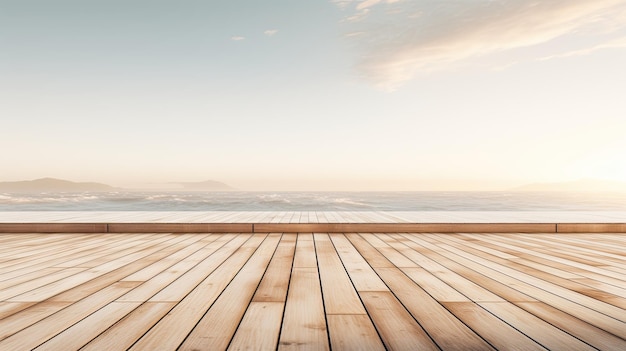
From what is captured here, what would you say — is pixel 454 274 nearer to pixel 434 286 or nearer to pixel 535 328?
pixel 434 286

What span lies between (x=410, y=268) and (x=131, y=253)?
7.57 ft

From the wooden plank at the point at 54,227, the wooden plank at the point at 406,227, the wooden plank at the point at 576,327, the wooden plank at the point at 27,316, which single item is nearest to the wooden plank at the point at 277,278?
the wooden plank at the point at 27,316

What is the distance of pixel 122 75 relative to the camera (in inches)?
565

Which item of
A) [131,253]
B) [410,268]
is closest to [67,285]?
[131,253]

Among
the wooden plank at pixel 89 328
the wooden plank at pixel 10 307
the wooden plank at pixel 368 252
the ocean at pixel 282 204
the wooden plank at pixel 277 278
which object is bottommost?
the ocean at pixel 282 204

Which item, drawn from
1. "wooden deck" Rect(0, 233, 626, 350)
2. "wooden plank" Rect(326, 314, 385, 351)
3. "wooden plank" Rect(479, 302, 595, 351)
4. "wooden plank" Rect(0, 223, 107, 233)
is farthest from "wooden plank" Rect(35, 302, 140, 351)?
"wooden plank" Rect(0, 223, 107, 233)

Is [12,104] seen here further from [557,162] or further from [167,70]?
[557,162]

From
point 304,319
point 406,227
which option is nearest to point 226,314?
point 304,319

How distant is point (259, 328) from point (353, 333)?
347mm

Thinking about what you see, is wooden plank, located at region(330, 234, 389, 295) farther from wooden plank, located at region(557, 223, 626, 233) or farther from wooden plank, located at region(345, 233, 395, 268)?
wooden plank, located at region(557, 223, 626, 233)

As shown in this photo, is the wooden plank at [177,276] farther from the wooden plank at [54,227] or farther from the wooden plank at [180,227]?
the wooden plank at [54,227]

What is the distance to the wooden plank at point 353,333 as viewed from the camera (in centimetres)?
111

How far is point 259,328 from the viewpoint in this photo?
1259 mm

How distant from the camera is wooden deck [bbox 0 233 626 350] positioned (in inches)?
46.1
